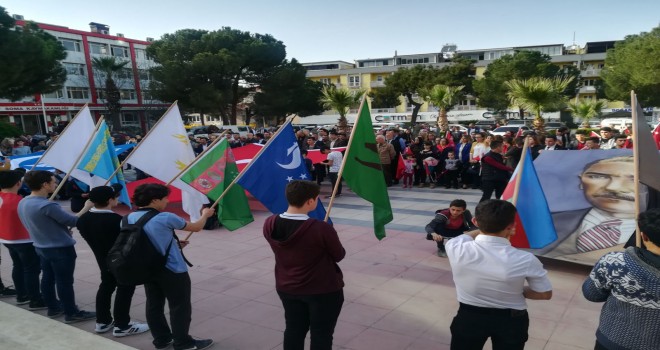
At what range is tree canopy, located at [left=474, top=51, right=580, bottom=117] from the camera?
44.0 meters

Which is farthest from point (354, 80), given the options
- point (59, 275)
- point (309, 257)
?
point (309, 257)

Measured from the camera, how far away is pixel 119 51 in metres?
53.4

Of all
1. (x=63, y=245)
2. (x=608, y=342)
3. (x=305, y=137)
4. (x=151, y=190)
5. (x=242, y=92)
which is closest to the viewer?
(x=608, y=342)

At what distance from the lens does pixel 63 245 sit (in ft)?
14.6

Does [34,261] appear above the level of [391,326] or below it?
above

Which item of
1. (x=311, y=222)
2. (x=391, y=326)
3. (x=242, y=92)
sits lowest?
(x=391, y=326)

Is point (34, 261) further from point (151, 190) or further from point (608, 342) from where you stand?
point (608, 342)

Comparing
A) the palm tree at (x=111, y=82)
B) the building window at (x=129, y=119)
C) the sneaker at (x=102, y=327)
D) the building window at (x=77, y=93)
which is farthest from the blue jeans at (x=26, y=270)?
the building window at (x=129, y=119)

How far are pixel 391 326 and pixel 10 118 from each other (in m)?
49.9

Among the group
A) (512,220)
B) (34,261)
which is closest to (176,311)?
(34,261)

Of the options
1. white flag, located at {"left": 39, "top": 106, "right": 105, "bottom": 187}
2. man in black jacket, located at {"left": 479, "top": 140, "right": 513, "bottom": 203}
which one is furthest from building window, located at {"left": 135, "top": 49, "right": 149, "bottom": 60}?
man in black jacket, located at {"left": 479, "top": 140, "right": 513, "bottom": 203}

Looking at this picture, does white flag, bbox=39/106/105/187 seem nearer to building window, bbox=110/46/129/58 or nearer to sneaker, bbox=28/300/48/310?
sneaker, bbox=28/300/48/310

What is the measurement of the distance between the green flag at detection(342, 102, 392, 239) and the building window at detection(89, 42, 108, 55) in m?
54.9

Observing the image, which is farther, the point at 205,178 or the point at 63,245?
the point at 205,178
